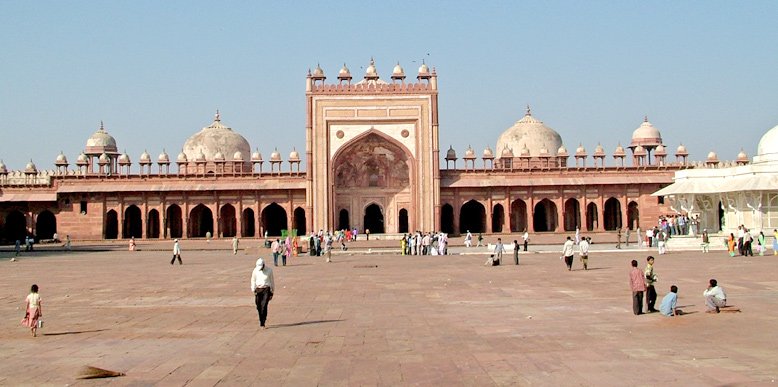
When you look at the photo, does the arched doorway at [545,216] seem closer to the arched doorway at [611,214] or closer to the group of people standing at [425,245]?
the arched doorway at [611,214]

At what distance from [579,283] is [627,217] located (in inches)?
1144

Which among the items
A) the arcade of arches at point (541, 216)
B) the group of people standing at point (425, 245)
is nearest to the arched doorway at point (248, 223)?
the arcade of arches at point (541, 216)

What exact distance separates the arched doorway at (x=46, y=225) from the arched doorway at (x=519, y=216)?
2617 cm

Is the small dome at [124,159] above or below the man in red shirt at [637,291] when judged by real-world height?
above

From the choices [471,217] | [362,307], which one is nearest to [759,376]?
[362,307]

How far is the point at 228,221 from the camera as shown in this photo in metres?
45.1

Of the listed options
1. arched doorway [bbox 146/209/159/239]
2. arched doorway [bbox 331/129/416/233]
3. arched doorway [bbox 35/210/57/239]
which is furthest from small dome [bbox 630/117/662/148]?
arched doorway [bbox 35/210/57/239]

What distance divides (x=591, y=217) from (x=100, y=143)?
2996 cm

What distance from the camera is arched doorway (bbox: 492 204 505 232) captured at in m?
44.2

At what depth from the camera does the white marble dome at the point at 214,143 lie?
49125mm

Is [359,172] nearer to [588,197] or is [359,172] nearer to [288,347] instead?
[588,197]

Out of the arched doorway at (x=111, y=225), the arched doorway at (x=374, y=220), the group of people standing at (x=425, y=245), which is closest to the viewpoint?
the group of people standing at (x=425, y=245)

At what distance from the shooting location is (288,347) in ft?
27.6

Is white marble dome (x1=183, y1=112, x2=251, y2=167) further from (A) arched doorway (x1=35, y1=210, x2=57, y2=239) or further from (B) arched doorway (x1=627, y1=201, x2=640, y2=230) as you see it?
(B) arched doorway (x1=627, y1=201, x2=640, y2=230)
